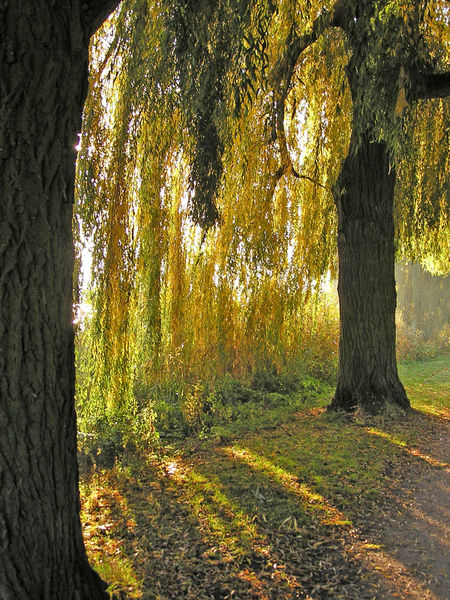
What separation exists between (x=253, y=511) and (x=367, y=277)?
155 inches

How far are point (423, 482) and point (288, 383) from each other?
182 inches

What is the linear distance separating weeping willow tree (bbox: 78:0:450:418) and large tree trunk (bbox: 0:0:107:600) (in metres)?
1.50

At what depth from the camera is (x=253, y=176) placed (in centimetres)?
623

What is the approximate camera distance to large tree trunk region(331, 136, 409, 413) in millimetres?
6730

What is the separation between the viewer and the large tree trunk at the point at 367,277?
6730 millimetres

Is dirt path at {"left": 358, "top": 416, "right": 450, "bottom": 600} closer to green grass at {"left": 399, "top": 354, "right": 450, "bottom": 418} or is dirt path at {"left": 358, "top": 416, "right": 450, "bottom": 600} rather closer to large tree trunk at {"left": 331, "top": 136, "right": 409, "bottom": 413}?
large tree trunk at {"left": 331, "top": 136, "right": 409, "bottom": 413}

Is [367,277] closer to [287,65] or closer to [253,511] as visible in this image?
[287,65]

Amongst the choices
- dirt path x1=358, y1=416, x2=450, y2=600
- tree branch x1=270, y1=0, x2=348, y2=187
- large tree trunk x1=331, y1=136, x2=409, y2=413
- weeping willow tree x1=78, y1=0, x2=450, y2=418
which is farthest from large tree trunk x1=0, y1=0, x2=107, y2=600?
large tree trunk x1=331, y1=136, x2=409, y2=413

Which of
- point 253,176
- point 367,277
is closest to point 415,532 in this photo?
point 367,277

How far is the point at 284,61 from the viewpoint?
5.38 m

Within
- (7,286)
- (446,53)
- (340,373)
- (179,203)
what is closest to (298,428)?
(340,373)

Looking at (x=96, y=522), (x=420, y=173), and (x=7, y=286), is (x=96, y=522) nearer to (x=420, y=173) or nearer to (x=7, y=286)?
(x=7, y=286)

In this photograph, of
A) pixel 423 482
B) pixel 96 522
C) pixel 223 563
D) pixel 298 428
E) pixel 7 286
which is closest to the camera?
pixel 7 286

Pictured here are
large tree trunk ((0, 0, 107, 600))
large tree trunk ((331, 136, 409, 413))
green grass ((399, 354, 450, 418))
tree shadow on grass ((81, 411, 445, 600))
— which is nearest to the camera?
large tree trunk ((0, 0, 107, 600))
